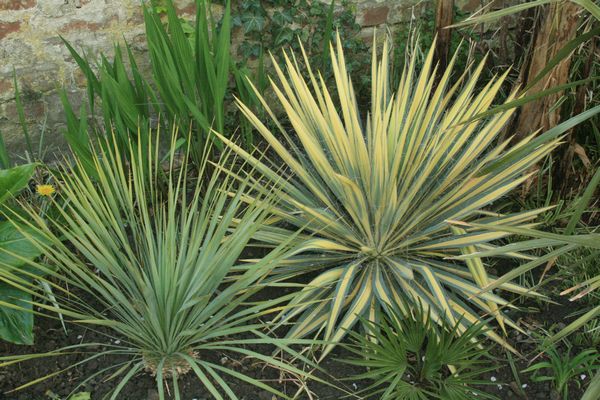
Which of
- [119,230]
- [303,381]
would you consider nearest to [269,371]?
[303,381]

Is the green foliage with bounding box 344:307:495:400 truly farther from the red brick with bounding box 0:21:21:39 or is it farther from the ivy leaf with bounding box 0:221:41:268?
the red brick with bounding box 0:21:21:39

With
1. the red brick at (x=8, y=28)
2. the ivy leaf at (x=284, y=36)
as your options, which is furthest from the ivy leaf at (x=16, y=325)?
the ivy leaf at (x=284, y=36)

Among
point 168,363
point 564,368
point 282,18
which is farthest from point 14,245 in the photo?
point 564,368

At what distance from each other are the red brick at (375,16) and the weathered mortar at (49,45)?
2.59 feet

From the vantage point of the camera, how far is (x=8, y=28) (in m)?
2.76

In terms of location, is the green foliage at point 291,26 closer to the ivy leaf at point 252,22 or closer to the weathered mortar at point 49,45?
the ivy leaf at point 252,22

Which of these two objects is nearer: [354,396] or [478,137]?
[354,396]

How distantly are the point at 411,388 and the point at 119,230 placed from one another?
36.5 inches

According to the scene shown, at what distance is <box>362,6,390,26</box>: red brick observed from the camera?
3215 mm

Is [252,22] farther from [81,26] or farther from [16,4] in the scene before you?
[16,4]

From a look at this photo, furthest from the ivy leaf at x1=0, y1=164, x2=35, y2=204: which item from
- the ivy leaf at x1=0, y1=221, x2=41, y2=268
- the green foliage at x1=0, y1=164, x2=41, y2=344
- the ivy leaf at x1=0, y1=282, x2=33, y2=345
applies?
the ivy leaf at x1=0, y1=282, x2=33, y2=345

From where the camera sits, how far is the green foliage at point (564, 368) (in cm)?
214

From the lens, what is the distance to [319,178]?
102 inches

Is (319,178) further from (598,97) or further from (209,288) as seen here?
(598,97)
